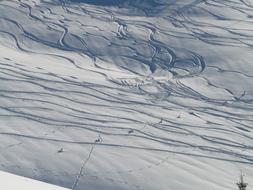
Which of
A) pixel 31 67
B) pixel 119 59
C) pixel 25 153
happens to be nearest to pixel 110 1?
pixel 119 59

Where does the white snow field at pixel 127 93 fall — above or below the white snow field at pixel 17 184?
above

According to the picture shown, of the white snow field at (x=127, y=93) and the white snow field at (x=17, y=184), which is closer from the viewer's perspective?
the white snow field at (x=17, y=184)

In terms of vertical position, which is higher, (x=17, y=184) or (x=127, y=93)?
(x=127, y=93)

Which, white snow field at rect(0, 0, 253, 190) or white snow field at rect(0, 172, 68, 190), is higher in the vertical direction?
white snow field at rect(0, 0, 253, 190)

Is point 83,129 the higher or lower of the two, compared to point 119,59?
lower

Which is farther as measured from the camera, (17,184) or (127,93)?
(127,93)

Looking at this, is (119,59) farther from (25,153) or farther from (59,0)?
(25,153)

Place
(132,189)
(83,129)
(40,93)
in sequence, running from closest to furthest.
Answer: (132,189)
(83,129)
(40,93)

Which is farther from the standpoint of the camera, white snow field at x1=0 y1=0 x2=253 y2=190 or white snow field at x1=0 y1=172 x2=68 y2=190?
white snow field at x1=0 y1=0 x2=253 y2=190
